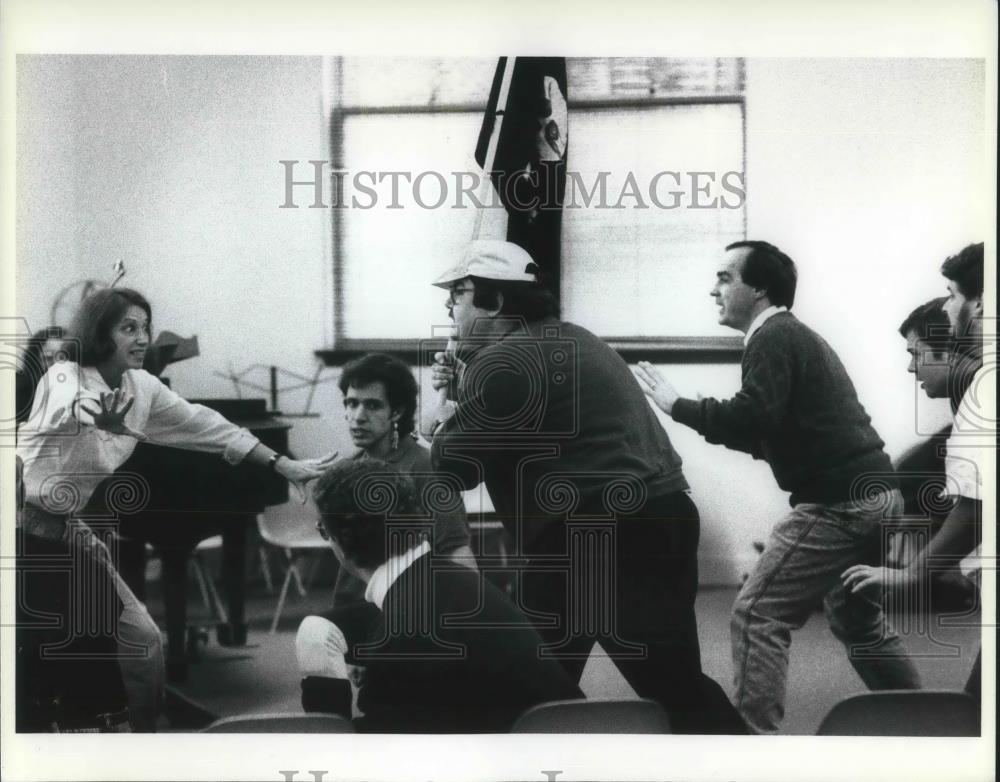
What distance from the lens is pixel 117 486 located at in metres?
3.78

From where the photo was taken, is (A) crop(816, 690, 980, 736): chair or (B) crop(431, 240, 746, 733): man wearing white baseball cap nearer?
(B) crop(431, 240, 746, 733): man wearing white baseball cap

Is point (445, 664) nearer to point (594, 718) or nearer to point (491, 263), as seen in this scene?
point (594, 718)

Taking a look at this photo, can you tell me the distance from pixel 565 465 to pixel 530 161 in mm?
964

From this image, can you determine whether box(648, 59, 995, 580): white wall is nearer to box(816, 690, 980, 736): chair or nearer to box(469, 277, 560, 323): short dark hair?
box(469, 277, 560, 323): short dark hair

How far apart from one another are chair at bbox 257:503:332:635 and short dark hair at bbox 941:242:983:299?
2176mm

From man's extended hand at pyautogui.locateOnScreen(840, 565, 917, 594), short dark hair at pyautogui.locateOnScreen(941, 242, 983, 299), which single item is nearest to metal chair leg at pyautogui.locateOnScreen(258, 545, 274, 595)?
man's extended hand at pyautogui.locateOnScreen(840, 565, 917, 594)

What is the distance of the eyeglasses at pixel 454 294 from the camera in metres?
3.79

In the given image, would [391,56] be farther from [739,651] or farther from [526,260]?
[739,651]

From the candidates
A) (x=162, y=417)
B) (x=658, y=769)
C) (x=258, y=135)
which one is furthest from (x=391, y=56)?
(x=658, y=769)

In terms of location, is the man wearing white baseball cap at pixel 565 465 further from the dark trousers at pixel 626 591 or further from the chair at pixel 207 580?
the chair at pixel 207 580

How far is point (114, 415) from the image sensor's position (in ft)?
12.4

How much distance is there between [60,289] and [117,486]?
65 cm

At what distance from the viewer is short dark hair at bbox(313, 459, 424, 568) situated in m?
3.76

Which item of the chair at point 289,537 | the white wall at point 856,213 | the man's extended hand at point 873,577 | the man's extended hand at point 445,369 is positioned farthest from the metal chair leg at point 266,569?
the man's extended hand at point 873,577
